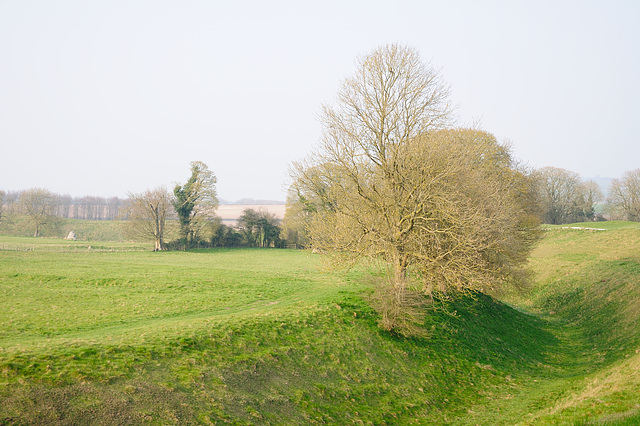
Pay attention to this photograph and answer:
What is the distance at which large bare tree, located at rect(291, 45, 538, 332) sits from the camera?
58.4ft

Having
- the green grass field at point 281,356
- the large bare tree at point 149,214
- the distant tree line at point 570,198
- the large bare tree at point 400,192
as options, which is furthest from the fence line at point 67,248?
the distant tree line at point 570,198

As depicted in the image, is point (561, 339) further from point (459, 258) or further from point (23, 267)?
point (23, 267)

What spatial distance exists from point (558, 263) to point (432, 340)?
100 ft

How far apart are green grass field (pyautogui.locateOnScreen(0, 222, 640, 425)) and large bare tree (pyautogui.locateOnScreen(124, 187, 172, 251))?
27834 millimetres

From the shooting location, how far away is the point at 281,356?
13859 mm

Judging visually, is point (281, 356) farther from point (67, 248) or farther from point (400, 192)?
point (67, 248)

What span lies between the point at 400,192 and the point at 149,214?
4730 centimetres

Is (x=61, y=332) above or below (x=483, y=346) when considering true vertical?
above

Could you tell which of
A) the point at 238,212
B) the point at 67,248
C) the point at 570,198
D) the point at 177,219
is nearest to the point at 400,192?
the point at 67,248

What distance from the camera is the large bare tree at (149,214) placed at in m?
56.4

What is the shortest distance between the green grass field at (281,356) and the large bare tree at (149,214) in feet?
91.3

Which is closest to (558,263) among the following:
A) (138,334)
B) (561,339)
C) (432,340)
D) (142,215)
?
(561,339)

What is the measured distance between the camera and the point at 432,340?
736 inches

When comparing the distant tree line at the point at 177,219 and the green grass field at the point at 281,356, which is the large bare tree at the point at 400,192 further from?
the distant tree line at the point at 177,219
